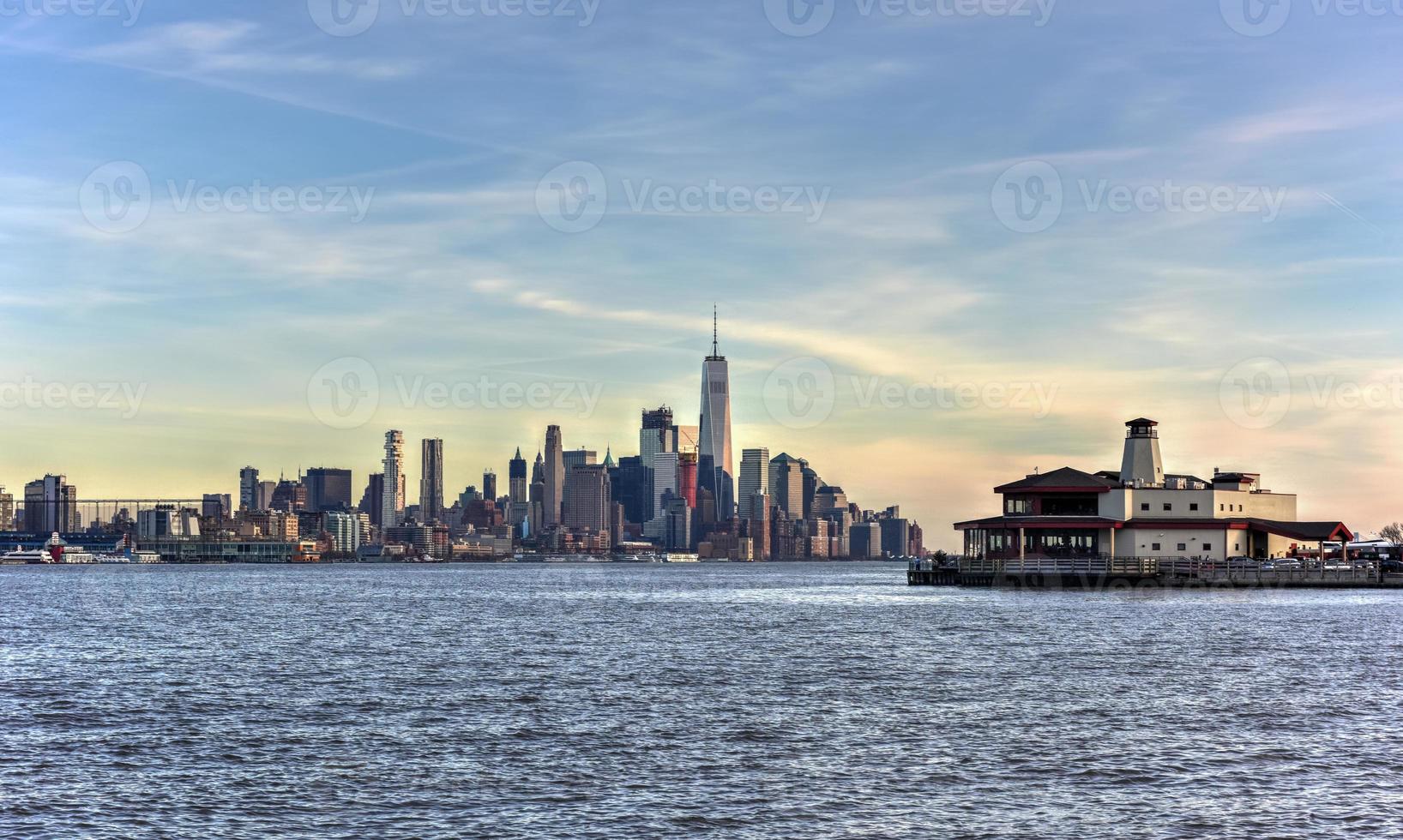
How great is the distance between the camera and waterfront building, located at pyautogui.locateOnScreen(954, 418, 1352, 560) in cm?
13150

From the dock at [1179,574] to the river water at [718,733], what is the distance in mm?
43001

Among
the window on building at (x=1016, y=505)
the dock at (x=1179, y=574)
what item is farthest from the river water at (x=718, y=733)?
the window on building at (x=1016, y=505)

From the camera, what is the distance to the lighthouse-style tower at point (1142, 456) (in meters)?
137

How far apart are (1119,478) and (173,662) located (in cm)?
10410

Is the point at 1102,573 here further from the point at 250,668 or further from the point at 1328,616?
the point at 250,668

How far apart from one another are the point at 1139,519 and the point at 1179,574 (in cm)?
661

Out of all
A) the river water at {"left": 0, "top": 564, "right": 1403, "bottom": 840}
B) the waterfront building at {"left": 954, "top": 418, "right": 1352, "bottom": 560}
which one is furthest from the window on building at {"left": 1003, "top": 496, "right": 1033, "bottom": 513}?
the river water at {"left": 0, "top": 564, "right": 1403, "bottom": 840}

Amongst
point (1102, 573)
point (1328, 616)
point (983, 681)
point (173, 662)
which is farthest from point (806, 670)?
point (1102, 573)

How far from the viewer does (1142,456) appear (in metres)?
138

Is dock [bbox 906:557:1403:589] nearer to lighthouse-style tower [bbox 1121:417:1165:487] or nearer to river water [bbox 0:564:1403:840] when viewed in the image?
lighthouse-style tower [bbox 1121:417:1165:487]

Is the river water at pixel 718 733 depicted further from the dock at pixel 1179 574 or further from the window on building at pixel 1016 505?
the window on building at pixel 1016 505

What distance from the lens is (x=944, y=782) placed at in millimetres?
34312

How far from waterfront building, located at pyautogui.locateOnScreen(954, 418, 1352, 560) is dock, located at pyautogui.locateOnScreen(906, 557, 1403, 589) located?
78.8 inches

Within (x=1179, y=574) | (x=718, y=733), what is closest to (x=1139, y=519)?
(x=1179, y=574)
